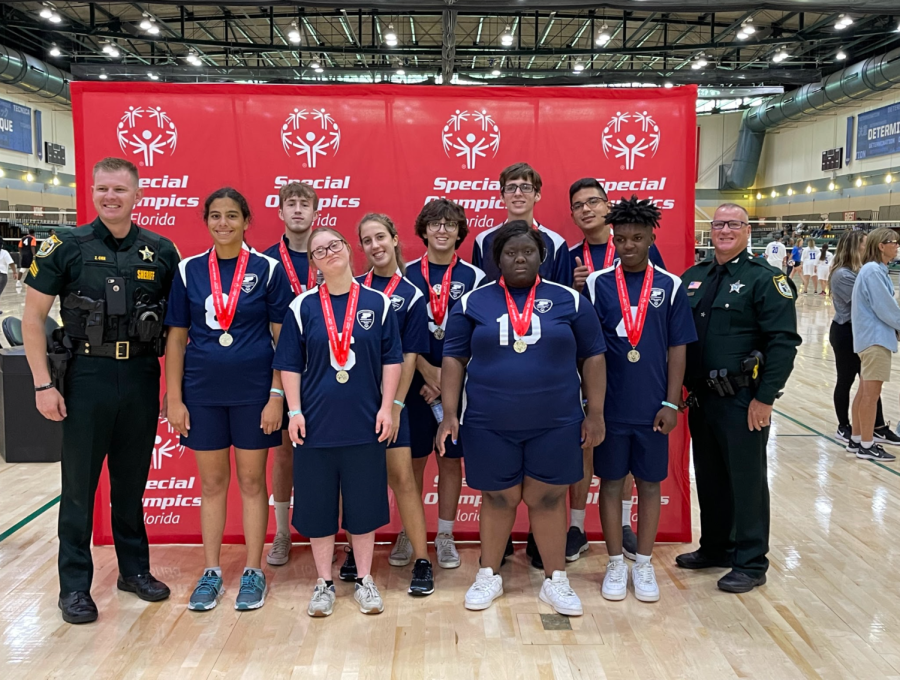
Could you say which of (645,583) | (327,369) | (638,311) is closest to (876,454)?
(645,583)

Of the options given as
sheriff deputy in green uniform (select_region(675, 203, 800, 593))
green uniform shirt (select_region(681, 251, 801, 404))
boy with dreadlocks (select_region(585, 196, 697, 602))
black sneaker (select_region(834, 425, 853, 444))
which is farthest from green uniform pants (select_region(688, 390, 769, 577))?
black sneaker (select_region(834, 425, 853, 444))

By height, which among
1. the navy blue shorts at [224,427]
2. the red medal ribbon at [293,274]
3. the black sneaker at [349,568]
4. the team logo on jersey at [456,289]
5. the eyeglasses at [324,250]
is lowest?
the black sneaker at [349,568]

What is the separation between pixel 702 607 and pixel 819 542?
1173 millimetres

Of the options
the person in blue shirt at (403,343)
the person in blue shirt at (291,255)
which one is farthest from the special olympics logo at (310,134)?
the person in blue shirt at (403,343)

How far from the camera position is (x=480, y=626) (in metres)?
2.97

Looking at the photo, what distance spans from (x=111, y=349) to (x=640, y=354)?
229 centimetres

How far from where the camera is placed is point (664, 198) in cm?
392

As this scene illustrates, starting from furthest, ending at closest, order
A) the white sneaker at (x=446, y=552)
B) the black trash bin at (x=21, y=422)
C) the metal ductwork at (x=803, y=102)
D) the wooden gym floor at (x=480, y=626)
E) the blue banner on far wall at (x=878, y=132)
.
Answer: the blue banner on far wall at (x=878, y=132) < the metal ductwork at (x=803, y=102) < the black trash bin at (x=21, y=422) < the white sneaker at (x=446, y=552) < the wooden gym floor at (x=480, y=626)

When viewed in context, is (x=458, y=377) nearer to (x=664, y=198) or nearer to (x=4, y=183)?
(x=664, y=198)

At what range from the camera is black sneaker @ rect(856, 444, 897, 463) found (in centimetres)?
539

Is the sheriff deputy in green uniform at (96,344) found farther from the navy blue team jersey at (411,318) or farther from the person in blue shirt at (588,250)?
the person in blue shirt at (588,250)

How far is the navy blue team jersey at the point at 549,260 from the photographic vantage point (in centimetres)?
344

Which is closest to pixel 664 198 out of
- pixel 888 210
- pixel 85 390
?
pixel 85 390

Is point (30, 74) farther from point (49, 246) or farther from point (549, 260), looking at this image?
point (549, 260)
